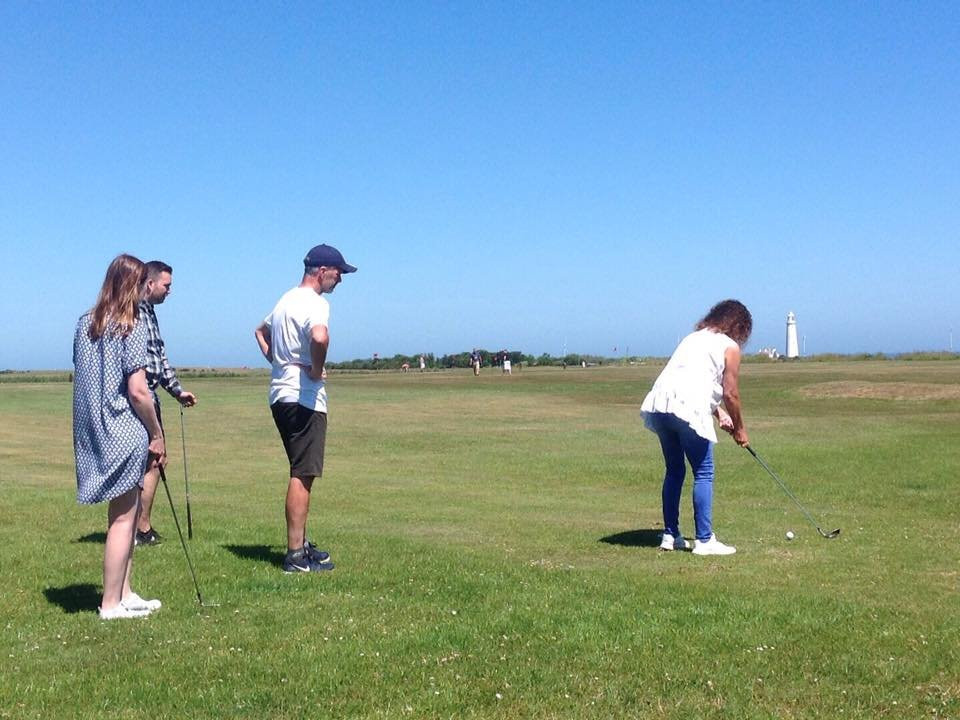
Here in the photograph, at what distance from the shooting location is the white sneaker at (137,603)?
7098 millimetres

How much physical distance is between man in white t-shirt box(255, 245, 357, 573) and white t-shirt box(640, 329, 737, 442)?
3073 mm

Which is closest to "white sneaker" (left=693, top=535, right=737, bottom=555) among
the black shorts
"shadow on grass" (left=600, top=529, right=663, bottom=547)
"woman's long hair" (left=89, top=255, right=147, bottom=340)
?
"shadow on grass" (left=600, top=529, right=663, bottom=547)

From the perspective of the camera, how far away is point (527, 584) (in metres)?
7.83

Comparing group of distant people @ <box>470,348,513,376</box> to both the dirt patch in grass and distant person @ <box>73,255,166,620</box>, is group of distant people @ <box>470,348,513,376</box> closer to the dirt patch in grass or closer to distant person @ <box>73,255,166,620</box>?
the dirt patch in grass

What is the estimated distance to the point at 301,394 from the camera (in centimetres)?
853

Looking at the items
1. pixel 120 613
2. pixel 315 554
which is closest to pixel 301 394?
pixel 315 554

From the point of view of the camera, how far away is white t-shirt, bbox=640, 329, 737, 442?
9648mm

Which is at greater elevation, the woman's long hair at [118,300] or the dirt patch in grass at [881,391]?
the woman's long hair at [118,300]

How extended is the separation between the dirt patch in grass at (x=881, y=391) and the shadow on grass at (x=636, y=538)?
23889 mm

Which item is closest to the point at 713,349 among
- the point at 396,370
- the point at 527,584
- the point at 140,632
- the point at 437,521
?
the point at 527,584

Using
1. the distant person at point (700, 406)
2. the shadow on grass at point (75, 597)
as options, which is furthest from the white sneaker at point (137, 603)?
the distant person at point (700, 406)

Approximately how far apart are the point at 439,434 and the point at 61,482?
10.6 meters

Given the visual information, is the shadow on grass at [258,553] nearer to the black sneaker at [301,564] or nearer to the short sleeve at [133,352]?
the black sneaker at [301,564]

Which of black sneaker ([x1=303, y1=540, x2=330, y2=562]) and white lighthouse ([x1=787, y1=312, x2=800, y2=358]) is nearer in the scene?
black sneaker ([x1=303, y1=540, x2=330, y2=562])
